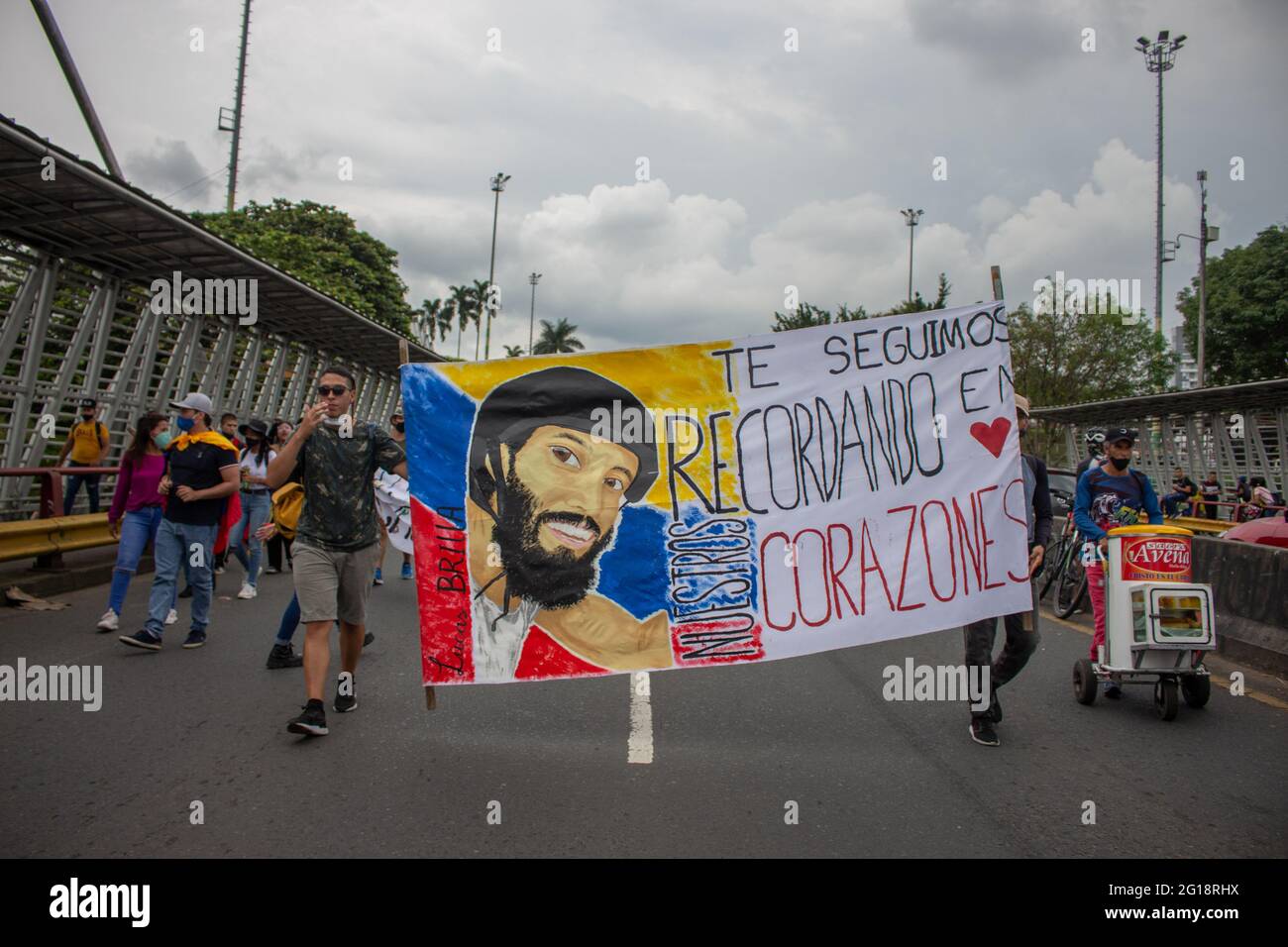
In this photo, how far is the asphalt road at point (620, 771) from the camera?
371 cm

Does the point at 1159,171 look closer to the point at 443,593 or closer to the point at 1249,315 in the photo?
the point at 1249,315

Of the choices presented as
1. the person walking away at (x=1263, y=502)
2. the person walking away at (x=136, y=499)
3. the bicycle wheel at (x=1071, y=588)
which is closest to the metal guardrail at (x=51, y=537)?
the person walking away at (x=136, y=499)

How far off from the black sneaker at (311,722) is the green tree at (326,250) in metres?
36.7

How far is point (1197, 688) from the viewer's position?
5.97 meters

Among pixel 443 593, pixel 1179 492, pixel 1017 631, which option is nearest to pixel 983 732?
pixel 1017 631

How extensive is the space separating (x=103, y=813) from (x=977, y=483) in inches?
179

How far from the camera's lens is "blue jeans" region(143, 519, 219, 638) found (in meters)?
7.09

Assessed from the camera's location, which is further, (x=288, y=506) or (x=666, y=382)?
(x=288, y=506)

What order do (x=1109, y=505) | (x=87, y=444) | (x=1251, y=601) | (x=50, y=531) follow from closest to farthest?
(x=1109, y=505) < (x=1251, y=601) < (x=50, y=531) < (x=87, y=444)

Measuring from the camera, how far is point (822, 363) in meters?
4.98

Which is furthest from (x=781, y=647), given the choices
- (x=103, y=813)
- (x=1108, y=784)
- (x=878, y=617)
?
(x=103, y=813)

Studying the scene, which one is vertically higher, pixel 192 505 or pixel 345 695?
pixel 192 505

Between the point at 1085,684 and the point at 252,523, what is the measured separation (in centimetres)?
852
